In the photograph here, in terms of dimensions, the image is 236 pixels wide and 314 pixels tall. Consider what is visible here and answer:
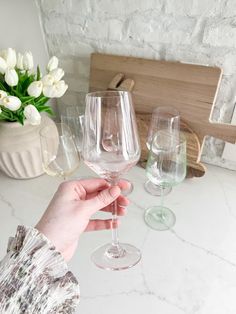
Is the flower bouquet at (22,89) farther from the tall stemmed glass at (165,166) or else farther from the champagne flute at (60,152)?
the tall stemmed glass at (165,166)

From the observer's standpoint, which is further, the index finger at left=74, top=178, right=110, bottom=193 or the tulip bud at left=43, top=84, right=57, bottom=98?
the tulip bud at left=43, top=84, right=57, bottom=98

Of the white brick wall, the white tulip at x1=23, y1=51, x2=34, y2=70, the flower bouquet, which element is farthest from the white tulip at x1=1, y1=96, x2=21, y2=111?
the white brick wall

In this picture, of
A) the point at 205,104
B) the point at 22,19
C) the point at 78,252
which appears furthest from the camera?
the point at 22,19

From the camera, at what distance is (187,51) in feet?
2.47

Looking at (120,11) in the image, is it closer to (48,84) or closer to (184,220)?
(48,84)

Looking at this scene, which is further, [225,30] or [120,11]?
[120,11]

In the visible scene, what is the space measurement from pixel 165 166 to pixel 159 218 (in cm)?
12

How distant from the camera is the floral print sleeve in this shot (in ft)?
1.35

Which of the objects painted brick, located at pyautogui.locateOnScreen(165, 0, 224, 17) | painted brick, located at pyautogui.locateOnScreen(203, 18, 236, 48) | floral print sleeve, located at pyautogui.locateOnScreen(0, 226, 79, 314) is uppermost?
painted brick, located at pyautogui.locateOnScreen(165, 0, 224, 17)

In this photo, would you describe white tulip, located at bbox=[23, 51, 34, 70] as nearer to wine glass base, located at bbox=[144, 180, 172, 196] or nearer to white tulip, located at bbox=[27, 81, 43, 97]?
white tulip, located at bbox=[27, 81, 43, 97]

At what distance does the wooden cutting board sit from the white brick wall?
0.04 meters

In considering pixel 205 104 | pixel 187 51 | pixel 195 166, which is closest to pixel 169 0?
pixel 187 51

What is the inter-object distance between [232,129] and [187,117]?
0.12 metres

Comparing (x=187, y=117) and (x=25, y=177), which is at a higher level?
(x=187, y=117)
